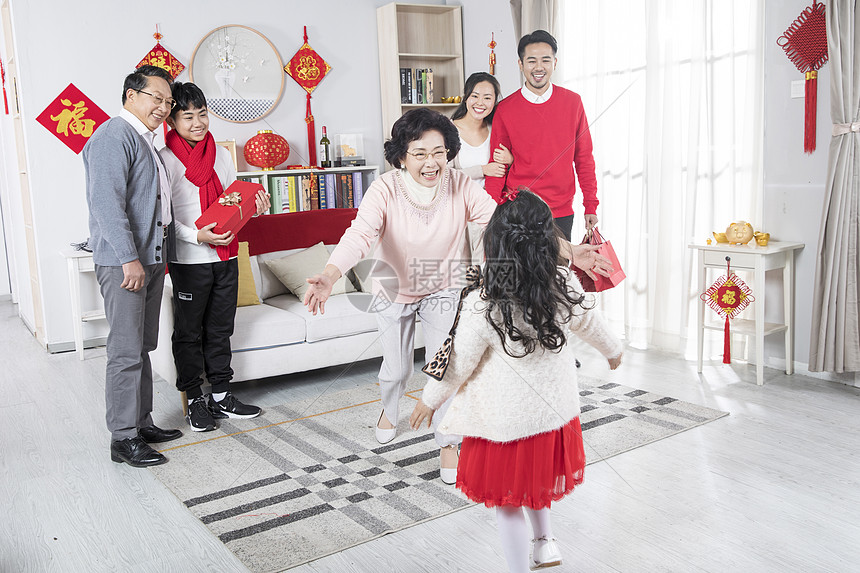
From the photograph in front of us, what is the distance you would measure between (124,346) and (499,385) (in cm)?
159

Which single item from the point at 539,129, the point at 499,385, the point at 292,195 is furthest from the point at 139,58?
the point at 499,385

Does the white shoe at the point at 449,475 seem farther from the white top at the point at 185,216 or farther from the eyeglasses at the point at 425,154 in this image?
the white top at the point at 185,216

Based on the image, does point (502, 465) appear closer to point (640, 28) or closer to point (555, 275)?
point (555, 275)

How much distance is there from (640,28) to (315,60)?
7.65 ft

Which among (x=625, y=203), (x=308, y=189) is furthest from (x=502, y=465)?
(x=308, y=189)

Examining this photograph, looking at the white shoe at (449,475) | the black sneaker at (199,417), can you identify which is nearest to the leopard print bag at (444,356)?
the white shoe at (449,475)


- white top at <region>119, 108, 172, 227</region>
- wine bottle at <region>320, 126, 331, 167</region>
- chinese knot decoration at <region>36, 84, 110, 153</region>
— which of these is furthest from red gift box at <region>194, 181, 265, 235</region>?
wine bottle at <region>320, 126, 331, 167</region>

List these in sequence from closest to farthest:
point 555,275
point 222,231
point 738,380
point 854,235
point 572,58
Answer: point 555,275 < point 222,231 < point 854,235 < point 738,380 < point 572,58

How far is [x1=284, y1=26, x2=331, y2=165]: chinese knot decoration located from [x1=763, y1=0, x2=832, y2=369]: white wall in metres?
3.00

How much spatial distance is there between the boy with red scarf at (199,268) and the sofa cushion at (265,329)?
6.2 inches

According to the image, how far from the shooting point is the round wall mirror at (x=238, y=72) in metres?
4.85

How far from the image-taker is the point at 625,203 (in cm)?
425

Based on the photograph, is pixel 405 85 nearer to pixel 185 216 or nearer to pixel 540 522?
pixel 185 216

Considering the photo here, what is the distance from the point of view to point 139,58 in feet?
15.1
